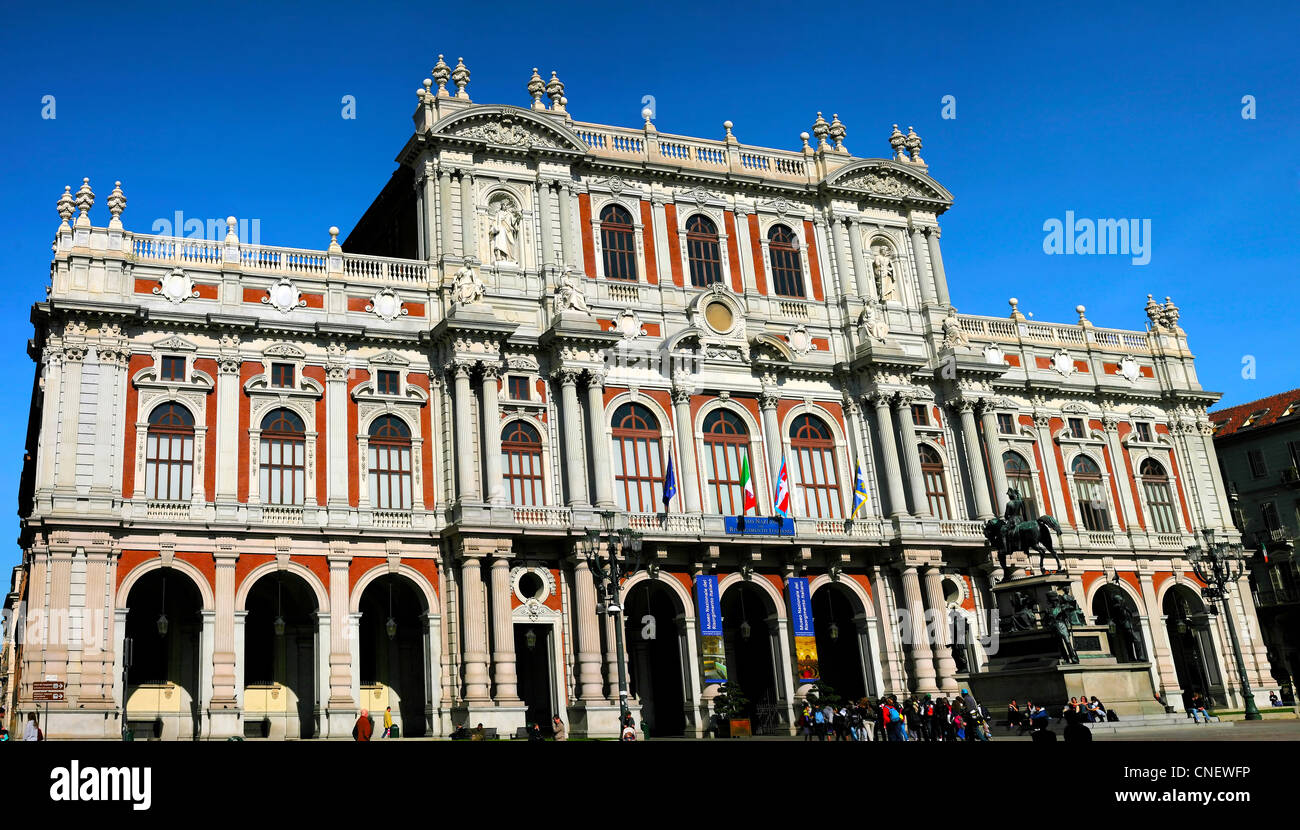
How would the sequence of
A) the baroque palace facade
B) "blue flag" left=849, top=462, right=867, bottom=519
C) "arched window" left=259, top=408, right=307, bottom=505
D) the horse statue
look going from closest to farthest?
the horse statue → the baroque palace facade → "arched window" left=259, top=408, right=307, bottom=505 → "blue flag" left=849, top=462, right=867, bottom=519

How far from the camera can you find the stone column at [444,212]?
42625 millimetres

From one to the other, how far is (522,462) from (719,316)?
414 inches

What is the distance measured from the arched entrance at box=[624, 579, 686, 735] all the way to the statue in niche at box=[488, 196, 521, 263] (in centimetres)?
1339

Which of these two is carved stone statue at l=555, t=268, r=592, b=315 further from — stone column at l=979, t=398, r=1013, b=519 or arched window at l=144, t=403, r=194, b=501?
stone column at l=979, t=398, r=1013, b=519

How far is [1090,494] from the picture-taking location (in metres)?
51.8

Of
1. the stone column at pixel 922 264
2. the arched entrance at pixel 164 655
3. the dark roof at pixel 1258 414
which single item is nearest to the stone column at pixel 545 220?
the stone column at pixel 922 264

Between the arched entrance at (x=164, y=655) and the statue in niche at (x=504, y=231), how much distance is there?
16179 millimetres

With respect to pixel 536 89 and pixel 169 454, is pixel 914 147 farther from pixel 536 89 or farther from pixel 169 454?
pixel 169 454

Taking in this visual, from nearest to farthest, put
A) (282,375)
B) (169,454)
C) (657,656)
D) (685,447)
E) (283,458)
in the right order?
(169,454) < (283,458) < (282,375) < (685,447) < (657,656)

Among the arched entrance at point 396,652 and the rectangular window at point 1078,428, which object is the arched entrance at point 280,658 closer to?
the arched entrance at point 396,652

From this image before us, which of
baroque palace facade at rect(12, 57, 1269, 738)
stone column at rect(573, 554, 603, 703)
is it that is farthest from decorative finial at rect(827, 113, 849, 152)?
stone column at rect(573, 554, 603, 703)

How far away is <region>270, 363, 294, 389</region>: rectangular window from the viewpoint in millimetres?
38844

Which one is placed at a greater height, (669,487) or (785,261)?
(785,261)

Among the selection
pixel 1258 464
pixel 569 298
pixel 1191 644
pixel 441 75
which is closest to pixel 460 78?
pixel 441 75
